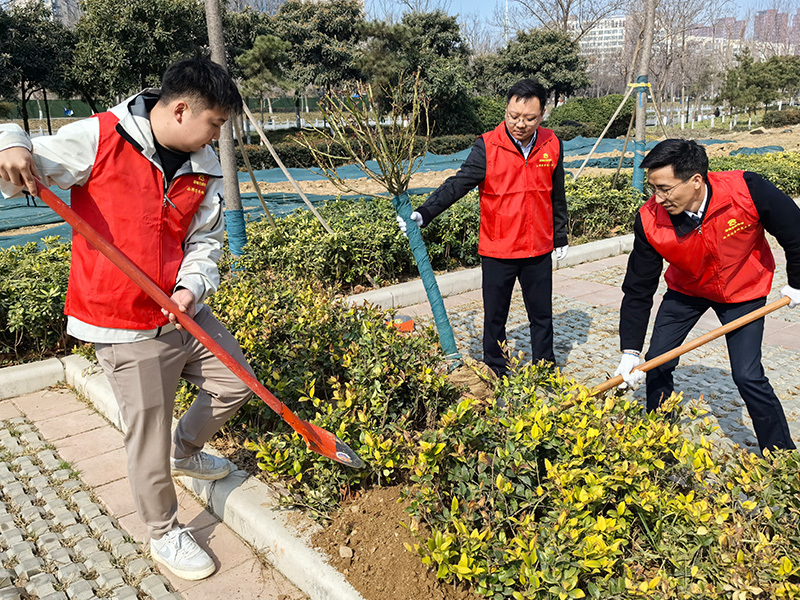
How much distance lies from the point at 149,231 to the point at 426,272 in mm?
1862

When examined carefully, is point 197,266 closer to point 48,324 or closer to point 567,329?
point 48,324

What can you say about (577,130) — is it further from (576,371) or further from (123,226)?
(123,226)

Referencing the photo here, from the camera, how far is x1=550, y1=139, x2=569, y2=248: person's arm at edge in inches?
146

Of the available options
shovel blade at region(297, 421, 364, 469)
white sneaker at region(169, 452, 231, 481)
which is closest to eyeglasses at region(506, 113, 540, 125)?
shovel blade at region(297, 421, 364, 469)

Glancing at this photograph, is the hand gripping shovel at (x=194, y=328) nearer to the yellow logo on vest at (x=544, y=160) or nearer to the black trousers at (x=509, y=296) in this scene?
the black trousers at (x=509, y=296)

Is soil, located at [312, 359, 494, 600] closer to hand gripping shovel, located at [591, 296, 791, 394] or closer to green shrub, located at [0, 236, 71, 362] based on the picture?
hand gripping shovel, located at [591, 296, 791, 394]

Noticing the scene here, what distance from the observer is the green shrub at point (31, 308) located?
4.17 meters

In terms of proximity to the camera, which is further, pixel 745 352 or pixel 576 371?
pixel 576 371

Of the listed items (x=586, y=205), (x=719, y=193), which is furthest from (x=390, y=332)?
(x=586, y=205)

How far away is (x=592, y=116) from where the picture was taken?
26.9 metres

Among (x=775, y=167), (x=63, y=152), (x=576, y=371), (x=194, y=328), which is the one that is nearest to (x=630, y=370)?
(x=576, y=371)

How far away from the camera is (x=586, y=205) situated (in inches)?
313

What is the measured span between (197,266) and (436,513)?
1.18m

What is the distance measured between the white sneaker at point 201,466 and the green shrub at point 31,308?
2.08m
